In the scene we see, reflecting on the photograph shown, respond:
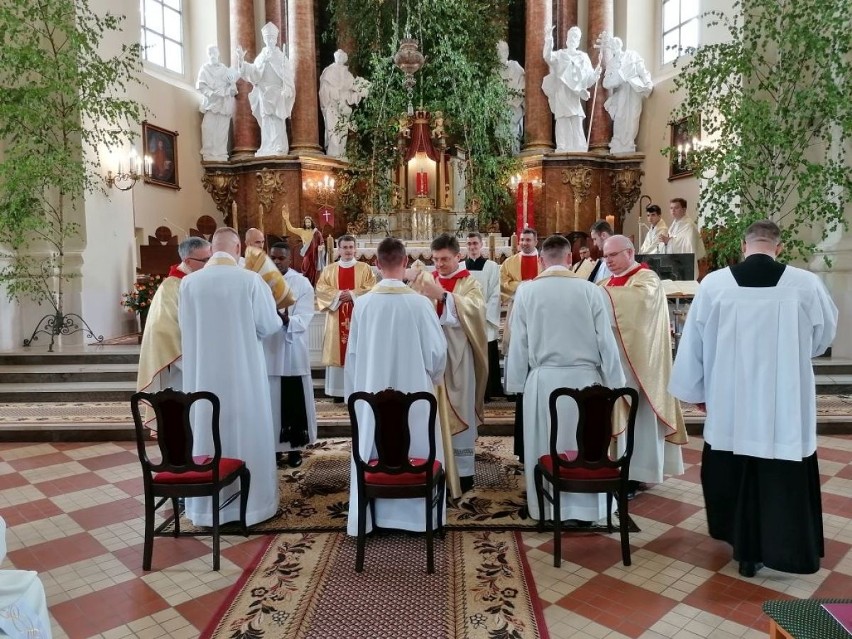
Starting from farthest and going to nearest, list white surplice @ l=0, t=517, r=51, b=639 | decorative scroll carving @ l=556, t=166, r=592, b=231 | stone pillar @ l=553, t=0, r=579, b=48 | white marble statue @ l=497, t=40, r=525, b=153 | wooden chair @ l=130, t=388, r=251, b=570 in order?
white marble statue @ l=497, t=40, r=525, b=153 < stone pillar @ l=553, t=0, r=579, b=48 < decorative scroll carving @ l=556, t=166, r=592, b=231 < wooden chair @ l=130, t=388, r=251, b=570 < white surplice @ l=0, t=517, r=51, b=639

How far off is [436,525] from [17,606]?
2561mm

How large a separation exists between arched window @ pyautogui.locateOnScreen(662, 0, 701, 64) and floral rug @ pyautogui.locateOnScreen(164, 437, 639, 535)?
1116 centimetres

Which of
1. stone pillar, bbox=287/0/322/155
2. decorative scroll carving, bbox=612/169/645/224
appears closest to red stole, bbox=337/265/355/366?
stone pillar, bbox=287/0/322/155

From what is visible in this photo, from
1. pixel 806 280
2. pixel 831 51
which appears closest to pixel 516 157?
pixel 831 51

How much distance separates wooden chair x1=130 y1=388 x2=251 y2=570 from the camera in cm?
359

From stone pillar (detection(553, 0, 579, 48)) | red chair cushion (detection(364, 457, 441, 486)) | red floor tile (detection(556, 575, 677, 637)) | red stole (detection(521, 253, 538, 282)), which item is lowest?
red floor tile (detection(556, 575, 677, 637))

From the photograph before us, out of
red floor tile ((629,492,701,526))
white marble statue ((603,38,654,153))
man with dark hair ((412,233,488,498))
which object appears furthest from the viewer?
white marble statue ((603,38,654,153))

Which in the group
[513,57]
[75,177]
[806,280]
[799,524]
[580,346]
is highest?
[513,57]

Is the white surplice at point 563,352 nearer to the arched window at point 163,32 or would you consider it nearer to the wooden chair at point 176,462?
the wooden chair at point 176,462

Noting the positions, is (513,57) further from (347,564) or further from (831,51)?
(347,564)

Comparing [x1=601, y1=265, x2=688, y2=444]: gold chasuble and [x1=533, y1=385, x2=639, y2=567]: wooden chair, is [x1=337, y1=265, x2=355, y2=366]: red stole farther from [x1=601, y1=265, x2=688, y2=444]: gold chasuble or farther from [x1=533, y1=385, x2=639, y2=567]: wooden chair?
[x1=533, y1=385, x2=639, y2=567]: wooden chair

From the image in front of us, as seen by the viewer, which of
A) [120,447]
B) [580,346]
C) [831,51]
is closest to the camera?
[580,346]

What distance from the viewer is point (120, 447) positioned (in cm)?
634

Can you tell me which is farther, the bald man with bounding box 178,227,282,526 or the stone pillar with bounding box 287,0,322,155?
the stone pillar with bounding box 287,0,322,155
